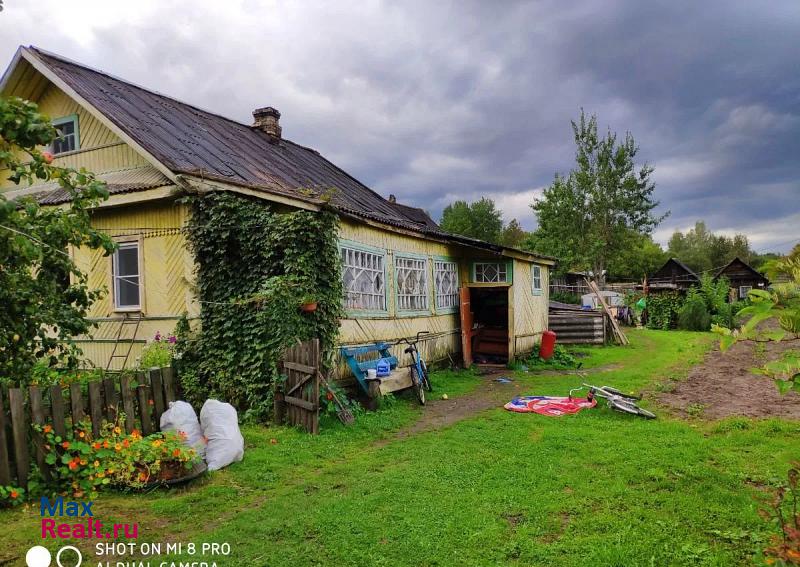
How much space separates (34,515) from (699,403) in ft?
31.6

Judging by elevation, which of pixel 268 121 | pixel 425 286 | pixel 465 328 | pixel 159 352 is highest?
pixel 268 121

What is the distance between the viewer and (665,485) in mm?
5105

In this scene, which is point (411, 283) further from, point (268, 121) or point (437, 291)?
point (268, 121)

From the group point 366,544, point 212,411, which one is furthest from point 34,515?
point 366,544

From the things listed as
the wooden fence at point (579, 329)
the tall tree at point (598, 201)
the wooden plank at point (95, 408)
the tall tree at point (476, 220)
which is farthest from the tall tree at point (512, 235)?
the wooden plank at point (95, 408)

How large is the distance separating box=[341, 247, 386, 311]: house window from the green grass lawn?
306cm

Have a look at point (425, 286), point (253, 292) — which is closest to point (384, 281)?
point (425, 286)

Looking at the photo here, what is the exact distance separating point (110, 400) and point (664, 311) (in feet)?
90.3

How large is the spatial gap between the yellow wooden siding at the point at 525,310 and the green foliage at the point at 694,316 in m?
13.1

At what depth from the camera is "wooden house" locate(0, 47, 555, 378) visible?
922cm

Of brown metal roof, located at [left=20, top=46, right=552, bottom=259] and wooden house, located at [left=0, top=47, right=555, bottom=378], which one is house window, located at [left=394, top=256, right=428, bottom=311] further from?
brown metal roof, located at [left=20, top=46, right=552, bottom=259]

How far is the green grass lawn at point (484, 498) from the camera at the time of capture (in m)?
3.94

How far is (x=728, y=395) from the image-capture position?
385 inches

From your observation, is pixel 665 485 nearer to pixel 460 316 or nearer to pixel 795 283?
pixel 795 283
